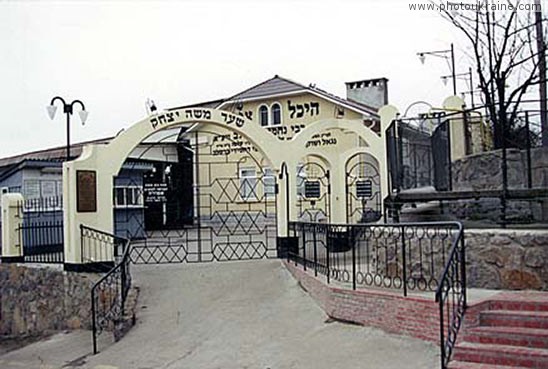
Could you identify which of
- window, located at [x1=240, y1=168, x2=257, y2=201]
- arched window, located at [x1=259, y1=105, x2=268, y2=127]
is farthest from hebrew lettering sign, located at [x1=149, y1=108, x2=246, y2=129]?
arched window, located at [x1=259, y1=105, x2=268, y2=127]

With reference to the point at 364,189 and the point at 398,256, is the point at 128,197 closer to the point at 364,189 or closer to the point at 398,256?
the point at 364,189

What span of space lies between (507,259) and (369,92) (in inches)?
798

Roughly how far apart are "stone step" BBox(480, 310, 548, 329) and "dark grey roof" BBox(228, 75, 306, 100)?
18.7 meters

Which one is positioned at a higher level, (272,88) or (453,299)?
(272,88)

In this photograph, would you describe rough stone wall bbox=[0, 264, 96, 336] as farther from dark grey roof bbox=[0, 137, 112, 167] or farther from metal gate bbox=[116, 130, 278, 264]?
dark grey roof bbox=[0, 137, 112, 167]

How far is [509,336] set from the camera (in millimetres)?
6656

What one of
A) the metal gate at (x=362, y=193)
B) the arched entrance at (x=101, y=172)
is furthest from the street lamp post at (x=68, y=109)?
the metal gate at (x=362, y=193)

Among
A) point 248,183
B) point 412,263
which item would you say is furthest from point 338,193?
point 248,183

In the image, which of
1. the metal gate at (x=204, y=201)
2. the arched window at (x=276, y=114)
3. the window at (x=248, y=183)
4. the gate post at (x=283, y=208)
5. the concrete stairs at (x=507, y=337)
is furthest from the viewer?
the arched window at (x=276, y=114)

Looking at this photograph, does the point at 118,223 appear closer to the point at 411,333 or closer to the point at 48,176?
the point at 48,176

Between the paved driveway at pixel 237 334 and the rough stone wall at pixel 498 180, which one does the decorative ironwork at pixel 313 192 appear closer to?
the rough stone wall at pixel 498 180

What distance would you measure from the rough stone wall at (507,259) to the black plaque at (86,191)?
24.4 ft

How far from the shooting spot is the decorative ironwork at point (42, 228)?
16.5 m

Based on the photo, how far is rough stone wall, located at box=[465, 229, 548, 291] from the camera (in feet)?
25.9
